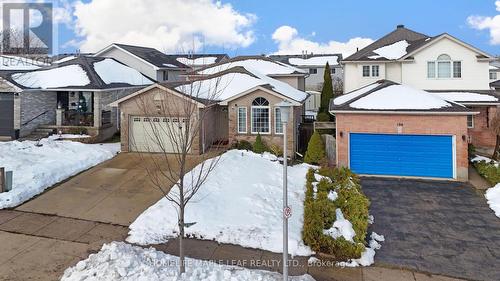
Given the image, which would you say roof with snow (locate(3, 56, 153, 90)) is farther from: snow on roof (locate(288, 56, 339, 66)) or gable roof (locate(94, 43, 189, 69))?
snow on roof (locate(288, 56, 339, 66))

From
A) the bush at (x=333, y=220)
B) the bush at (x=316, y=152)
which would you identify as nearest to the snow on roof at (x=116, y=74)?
the bush at (x=316, y=152)

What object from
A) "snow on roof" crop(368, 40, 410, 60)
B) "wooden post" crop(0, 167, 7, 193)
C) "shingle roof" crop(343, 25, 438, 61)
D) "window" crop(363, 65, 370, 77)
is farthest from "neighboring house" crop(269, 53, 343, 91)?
"wooden post" crop(0, 167, 7, 193)

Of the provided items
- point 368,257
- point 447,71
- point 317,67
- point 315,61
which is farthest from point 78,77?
point 315,61

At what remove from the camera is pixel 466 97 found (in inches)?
1011

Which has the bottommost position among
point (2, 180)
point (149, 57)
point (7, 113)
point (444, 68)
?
point (2, 180)

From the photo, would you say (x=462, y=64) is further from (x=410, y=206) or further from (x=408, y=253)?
(x=408, y=253)

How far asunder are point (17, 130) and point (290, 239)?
20392 mm

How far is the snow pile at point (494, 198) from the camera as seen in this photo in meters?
15.0

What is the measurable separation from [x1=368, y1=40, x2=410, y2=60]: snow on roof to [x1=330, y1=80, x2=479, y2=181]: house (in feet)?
28.6

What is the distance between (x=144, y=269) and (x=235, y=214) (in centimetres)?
464

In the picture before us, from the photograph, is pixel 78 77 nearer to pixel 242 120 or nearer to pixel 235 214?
pixel 242 120

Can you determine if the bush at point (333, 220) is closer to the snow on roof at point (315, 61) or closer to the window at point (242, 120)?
the window at point (242, 120)

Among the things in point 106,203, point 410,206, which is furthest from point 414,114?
point 106,203

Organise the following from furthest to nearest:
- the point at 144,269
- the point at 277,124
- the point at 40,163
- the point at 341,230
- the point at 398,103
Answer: the point at 277,124 < the point at 398,103 < the point at 40,163 < the point at 341,230 < the point at 144,269
